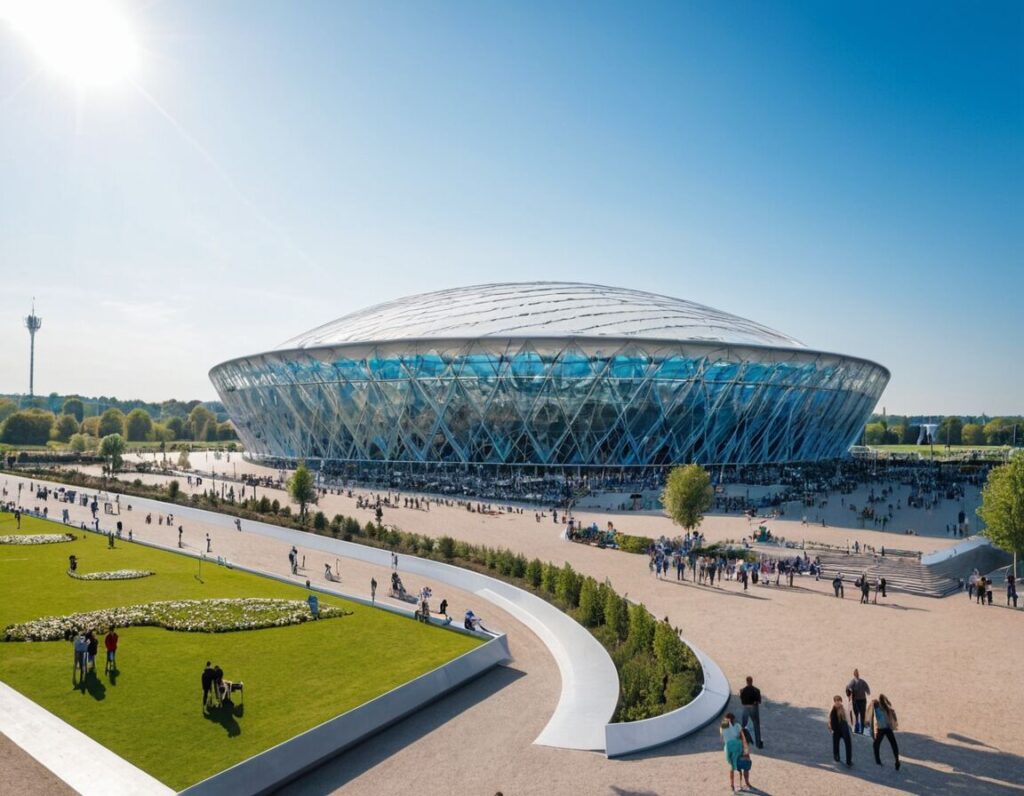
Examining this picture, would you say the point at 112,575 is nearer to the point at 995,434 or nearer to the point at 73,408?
the point at 73,408

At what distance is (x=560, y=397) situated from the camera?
55.9 m

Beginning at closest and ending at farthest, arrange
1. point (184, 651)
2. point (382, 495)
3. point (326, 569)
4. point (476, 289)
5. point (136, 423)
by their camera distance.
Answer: point (184, 651) < point (326, 569) < point (382, 495) < point (476, 289) < point (136, 423)

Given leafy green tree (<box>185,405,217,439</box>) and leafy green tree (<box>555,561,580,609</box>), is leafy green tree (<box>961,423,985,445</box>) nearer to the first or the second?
leafy green tree (<box>185,405,217,439</box>)

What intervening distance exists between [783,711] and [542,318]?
4815cm

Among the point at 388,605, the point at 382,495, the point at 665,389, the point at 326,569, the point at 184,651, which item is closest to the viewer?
the point at 184,651

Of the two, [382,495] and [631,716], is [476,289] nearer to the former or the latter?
[382,495]

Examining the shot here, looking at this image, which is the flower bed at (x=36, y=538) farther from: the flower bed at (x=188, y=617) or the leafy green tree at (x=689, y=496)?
the leafy green tree at (x=689, y=496)

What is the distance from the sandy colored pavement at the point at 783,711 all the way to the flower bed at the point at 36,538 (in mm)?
16223

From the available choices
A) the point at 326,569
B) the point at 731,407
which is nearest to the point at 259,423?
the point at 731,407

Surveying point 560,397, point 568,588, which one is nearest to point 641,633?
point 568,588

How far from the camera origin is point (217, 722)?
12461mm

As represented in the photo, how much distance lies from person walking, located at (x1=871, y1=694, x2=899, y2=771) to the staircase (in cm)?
1468

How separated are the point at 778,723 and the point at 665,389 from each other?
44678 millimetres

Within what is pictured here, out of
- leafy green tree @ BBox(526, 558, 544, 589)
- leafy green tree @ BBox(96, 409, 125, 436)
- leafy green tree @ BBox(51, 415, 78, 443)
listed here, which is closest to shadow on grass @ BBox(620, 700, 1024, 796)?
leafy green tree @ BBox(526, 558, 544, 589)
